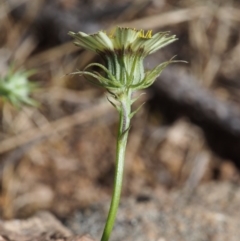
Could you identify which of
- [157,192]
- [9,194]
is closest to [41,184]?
[9,194]

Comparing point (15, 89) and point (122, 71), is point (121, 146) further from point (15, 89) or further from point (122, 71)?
point (15, 89)

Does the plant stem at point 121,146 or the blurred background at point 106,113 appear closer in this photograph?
the plant stem at point 121,146

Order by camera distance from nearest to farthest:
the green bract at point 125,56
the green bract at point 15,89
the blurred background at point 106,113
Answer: the green bract at point 125,56
the green bract at point 15,89
the blurred background at point 106,113

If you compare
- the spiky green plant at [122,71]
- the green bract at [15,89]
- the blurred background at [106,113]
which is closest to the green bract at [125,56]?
the spiky green plant at [122,71]

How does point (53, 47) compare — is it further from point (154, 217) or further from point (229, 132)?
point (154, 217)

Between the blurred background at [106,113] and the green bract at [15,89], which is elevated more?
the green bract at [15,89]

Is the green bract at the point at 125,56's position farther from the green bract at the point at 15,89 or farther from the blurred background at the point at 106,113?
the blurred background at the point at 106,113

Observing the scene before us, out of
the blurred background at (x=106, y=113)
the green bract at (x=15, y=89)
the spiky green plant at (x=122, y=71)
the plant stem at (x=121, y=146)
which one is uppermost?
the spiky green plant at (x=122, y=71)
